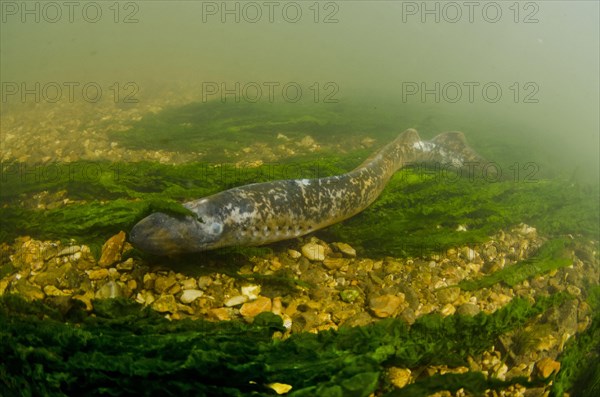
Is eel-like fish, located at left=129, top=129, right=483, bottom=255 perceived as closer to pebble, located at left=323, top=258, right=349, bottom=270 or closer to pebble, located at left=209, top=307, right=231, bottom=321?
pebble, located at left=323, top=258, right=349, bottom=270

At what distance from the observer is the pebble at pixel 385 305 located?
3.04 metres

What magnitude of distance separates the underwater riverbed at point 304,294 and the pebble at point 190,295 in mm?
13

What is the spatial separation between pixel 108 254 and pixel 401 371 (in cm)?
278

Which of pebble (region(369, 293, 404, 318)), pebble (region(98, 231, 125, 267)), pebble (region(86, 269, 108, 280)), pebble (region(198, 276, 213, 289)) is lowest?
pebble (region(369, 293, 404, 318))

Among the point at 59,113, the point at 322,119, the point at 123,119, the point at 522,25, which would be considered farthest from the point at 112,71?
the point at 522,25

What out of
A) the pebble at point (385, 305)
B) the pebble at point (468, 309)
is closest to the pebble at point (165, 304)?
the pebble at point (385, 305)

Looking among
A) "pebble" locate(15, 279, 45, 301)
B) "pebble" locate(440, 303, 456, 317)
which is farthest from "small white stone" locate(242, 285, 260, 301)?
"pebble" locate(440, 303, 456, 317)

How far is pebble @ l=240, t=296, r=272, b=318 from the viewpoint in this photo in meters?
2.85

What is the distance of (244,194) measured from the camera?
3426 mm

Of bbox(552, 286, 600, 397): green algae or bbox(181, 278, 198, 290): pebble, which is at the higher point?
bbox(181, 278, 198, 290): pebble

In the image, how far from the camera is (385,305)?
10.2ft

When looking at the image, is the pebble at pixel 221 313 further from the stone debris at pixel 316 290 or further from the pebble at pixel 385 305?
the pebble at pixel 385 305

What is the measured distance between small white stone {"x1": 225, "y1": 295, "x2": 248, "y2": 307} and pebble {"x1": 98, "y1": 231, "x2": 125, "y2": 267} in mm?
1184

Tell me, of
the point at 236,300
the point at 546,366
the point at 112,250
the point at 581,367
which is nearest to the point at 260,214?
the point at 236,300
